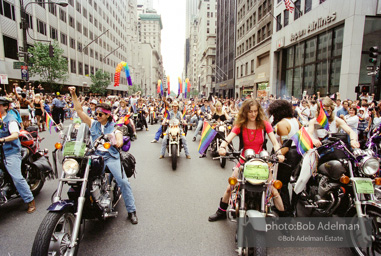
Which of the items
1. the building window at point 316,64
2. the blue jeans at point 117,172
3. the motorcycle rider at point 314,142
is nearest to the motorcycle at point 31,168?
the blue jeans at point 117,172

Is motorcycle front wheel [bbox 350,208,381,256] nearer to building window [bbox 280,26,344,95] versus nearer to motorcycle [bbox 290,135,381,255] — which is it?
motorcycle [bbox 290,135,381,255]

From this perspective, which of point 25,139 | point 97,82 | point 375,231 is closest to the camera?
point 375,231

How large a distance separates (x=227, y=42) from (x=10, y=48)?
168 ft

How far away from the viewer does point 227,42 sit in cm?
6606

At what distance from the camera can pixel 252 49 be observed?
4066 cm

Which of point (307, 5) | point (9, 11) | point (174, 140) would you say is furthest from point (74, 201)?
point (9, 11)

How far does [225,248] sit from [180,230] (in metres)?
0.75

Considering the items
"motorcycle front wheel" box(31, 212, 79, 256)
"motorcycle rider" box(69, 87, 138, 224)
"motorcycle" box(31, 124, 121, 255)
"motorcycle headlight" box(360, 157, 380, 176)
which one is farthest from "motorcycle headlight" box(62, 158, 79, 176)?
"motorcycle headlight" box(360, 157, 380, 176)

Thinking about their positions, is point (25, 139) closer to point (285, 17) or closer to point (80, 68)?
point (285, 17)

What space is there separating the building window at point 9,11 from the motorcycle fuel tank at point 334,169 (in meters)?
32.0

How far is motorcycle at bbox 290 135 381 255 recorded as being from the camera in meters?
2.94

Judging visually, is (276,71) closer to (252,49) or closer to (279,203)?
(252,49)

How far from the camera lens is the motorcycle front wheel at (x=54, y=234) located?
2.50 metres

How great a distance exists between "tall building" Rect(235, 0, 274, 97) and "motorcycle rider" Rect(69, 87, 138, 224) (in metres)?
25.2
